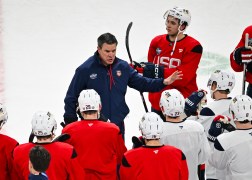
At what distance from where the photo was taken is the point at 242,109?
5.73 meters

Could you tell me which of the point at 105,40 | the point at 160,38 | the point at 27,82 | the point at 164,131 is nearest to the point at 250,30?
the point at 160,38

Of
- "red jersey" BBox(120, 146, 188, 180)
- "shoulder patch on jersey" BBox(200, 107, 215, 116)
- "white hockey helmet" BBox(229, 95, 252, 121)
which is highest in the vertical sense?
"white hockey helmet" BBox(229, 95, 252, 121)

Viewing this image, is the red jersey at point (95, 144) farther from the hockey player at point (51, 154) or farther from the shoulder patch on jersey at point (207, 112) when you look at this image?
the shoulder patch on jersey at point (207, 112)

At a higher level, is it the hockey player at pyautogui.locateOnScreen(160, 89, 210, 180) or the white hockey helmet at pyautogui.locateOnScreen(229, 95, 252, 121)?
the white hockey helmet at pyautogui.locateOnScreen(229, 95, 252, 121)

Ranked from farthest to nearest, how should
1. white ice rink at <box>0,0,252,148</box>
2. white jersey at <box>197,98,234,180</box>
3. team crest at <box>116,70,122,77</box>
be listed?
1. white ice rink at <box>0,0,252,148</box>
2. team crest at <box>116,70,122,77</box>
3. white jersey at <box>197,98,234,180</box>

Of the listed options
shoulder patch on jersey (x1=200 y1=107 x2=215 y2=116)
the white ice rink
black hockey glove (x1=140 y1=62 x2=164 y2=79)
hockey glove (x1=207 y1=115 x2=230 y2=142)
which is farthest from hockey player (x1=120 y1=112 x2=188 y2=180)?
the white ice rink

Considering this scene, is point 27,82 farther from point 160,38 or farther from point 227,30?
point 227,30

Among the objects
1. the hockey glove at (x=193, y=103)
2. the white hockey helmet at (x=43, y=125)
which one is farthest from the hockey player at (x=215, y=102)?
the white hockey helmet at (x=43, y=125)

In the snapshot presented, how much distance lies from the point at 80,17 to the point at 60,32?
15.3 inches

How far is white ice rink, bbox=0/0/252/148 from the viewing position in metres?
9.18

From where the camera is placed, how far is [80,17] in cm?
1033

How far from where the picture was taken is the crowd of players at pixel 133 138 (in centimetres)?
539

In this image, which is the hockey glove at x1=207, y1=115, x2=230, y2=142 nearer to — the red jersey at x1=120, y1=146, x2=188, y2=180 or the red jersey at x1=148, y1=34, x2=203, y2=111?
the red jersey at x1=120, y1=146, x2=188, y2=180

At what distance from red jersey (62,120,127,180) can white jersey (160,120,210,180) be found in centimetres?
41
